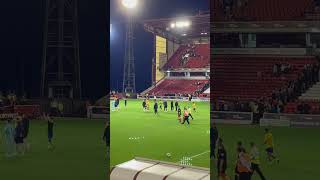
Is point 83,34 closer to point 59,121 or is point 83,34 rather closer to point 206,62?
point 59,121

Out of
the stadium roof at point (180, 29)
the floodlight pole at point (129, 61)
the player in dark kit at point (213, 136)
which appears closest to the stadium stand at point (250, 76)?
the player in dark kit at point (213, 136)

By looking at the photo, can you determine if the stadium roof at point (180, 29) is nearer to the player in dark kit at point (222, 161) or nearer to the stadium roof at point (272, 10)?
the stadium roof at point (272, 10)

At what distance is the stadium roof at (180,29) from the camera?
2868cm

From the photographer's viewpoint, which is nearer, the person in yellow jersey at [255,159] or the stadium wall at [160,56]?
the person in yellow jersey at [255,159]

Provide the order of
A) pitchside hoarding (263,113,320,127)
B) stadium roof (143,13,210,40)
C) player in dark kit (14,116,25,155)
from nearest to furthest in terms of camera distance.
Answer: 1. pitchside hoarding (263,113,320,127)
2. player in dark kit (14,116,25,155)
3. stadium roof (143,13,210,40)

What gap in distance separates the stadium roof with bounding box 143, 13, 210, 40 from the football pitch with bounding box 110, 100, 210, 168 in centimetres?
1292

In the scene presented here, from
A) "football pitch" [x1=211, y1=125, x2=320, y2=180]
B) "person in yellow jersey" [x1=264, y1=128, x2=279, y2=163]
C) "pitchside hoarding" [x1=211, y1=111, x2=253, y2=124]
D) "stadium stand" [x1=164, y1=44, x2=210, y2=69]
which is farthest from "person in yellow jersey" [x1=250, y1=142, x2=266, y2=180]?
"stadium stand" [x1=164, y1=44, x2=210, y2=69]

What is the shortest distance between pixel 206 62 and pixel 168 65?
3.33m

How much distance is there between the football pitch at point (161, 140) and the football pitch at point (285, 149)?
2.42 meters

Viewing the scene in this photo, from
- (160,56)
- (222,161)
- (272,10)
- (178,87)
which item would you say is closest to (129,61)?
(160,56)

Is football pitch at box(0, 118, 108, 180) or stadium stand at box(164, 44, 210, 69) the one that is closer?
football pitch at box(0, 118, 108, 180)

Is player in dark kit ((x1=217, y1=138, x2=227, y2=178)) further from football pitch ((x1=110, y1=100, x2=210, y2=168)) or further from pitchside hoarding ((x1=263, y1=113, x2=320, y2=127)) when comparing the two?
football pitch ((x1=110, y1=100, x2=210, y2=168))

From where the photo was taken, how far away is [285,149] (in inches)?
249

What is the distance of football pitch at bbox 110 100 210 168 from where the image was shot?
9.55 meters
